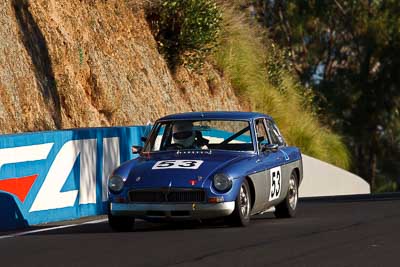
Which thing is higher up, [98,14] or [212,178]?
[98,14]

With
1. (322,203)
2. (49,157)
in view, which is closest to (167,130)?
(49,157)

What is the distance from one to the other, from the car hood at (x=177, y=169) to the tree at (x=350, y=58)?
36.6 m

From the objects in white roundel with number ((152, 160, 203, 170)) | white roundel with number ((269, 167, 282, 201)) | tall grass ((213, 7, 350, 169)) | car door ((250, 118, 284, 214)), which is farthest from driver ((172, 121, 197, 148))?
tall grass ((213, 7, 350, 169))

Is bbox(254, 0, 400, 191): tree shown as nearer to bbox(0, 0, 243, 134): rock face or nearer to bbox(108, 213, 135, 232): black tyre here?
bbox(0, 0, 243, 134): rock face

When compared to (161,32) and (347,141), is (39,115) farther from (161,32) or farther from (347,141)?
(347,141)

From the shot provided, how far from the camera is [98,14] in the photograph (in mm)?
27078

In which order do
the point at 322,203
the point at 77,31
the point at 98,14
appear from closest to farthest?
the point at 322,203
the point at 77,31
the point at 98,14

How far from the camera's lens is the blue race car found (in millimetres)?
13031

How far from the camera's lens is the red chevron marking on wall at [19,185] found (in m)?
14.7

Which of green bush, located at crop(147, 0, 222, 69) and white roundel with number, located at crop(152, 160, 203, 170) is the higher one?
green bush, located at crop(147, 0, 222, 69)

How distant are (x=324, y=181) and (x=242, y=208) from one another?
16.7 metres

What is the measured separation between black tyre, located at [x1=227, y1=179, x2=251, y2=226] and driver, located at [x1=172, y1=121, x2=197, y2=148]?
108 centimetres

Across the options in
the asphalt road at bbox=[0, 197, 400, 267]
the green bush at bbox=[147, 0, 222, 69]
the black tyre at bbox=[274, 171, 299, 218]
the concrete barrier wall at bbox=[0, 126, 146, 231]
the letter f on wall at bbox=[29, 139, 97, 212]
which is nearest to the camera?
the asphalt road at bbox=[0, 197, 400, 267]

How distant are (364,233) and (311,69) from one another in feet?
134
